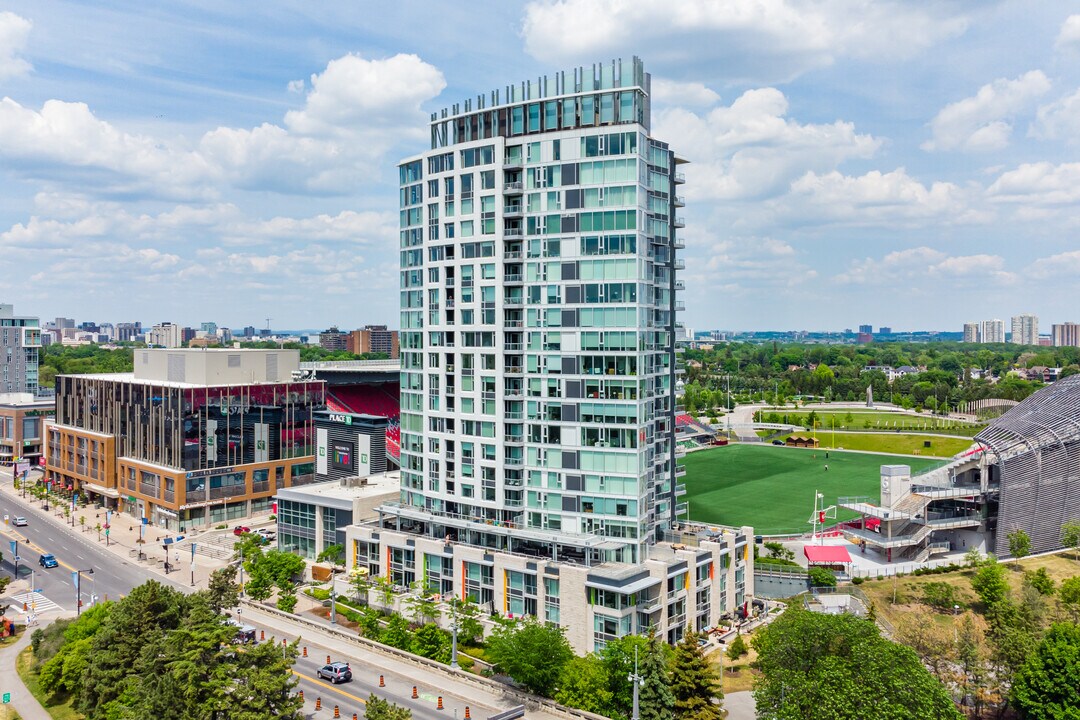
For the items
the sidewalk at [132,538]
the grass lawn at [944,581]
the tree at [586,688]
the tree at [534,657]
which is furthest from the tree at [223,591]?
the grass lawn at [944,581]

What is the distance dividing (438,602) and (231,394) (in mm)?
64686

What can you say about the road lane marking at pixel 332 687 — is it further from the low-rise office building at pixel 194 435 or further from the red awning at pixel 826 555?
the low-rise office building at pixel 194 435

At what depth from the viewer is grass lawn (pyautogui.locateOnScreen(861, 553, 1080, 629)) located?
76.2m

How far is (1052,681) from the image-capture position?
51.6m

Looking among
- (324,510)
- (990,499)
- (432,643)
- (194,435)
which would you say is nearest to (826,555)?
(990,499)

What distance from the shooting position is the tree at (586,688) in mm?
55688

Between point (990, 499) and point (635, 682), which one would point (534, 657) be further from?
point (990, 499)

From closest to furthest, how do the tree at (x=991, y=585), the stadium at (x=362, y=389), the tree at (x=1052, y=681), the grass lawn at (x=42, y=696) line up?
the tree at (x=1052, y=681) < the grass lawn at (x=42, y=696) < the tree at (x=991, y=585) < the stadium at (x=362, y=389)

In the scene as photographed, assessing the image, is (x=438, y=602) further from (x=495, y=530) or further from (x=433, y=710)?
(x=433, y=710)

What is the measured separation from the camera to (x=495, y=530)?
7456 centimetres

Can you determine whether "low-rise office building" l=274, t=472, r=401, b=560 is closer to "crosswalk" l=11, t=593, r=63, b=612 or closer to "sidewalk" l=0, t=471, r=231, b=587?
"sidewalk" l=0, t=471, r=231, b=587

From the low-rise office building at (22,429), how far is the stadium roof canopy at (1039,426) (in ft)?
595

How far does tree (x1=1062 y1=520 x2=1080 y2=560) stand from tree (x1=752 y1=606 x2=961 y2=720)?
58.8 meters

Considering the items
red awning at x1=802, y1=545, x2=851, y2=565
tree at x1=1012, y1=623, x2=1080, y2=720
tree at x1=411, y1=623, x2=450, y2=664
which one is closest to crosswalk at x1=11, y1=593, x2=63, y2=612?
tree at x1=411, y1=623, x2=450, y2=664
